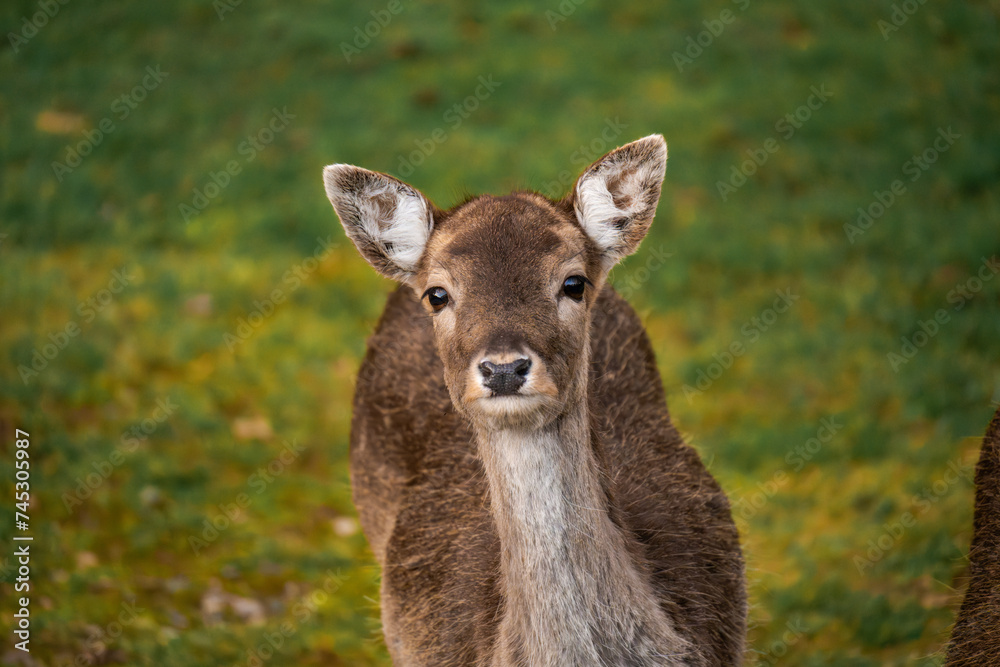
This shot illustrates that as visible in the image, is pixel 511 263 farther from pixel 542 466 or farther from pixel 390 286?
pixel 390 286

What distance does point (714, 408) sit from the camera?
25.0 feet

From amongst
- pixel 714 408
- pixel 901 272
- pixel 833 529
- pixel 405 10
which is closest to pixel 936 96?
pixel 901 272

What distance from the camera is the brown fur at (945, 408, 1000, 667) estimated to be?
4273mm

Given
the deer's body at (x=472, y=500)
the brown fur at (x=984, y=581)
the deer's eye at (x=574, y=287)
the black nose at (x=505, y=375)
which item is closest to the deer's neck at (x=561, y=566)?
the deer's body at (x=472, y=500)

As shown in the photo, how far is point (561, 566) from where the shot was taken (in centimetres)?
379

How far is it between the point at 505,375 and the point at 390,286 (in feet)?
18.3

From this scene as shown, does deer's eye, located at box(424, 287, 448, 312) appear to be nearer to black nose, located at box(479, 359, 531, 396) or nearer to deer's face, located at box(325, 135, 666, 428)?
deer's face, located at box(325, 135, 666, 428)

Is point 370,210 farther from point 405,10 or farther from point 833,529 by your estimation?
point 405,10

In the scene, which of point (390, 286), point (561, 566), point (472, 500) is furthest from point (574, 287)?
point (390, 286)

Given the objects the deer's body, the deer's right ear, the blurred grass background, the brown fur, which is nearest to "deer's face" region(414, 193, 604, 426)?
the deer's right ear

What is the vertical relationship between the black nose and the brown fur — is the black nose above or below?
above

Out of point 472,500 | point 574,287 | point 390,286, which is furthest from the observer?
point 390,286

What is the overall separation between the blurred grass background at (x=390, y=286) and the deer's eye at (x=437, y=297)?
2.74 m

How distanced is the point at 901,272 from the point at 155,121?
7.51m
